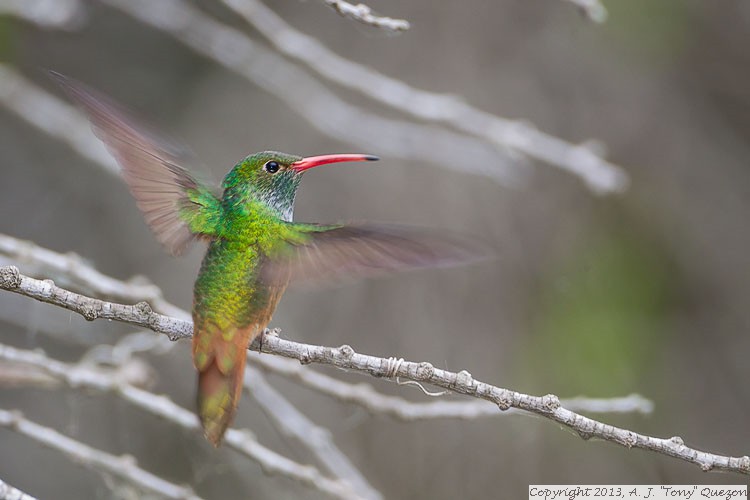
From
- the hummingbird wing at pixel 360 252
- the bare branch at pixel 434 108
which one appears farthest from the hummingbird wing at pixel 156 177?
the bare branch at pixel 434 108

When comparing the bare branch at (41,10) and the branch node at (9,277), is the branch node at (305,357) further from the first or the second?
the bare branch at (41,10)

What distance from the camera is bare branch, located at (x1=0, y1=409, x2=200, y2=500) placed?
267 centimetres

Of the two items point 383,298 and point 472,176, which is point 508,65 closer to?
point 472,176

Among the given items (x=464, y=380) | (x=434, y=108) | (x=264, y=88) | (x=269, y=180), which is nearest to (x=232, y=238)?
(x=269, y=180)

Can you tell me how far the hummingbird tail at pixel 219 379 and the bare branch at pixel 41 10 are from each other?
1.85 m

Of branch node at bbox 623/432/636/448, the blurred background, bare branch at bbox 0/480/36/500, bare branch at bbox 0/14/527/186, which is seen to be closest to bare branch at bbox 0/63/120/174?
bare branch at bbox 0/14/527/186

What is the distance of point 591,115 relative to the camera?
19.4 feet

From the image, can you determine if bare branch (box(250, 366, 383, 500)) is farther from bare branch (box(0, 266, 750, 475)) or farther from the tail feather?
bare branch (box(0, 266, 750, 475))

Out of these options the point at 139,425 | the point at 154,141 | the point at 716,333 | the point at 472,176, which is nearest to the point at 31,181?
the point at 139,425

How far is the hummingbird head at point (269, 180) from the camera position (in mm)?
3021

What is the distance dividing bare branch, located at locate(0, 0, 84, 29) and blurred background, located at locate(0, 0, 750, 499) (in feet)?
3.47

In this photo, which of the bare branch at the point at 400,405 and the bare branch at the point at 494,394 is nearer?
the bare branch at the point at 494,394

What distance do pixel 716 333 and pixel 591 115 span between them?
169cm

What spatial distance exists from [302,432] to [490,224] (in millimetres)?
2518
